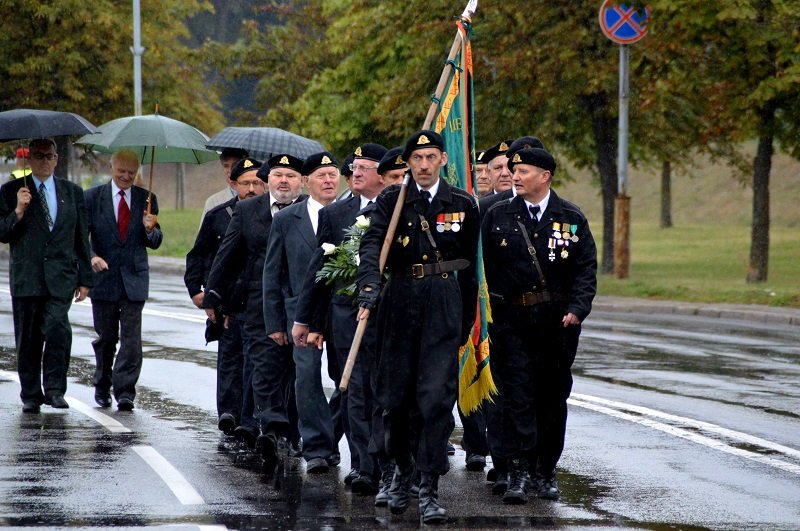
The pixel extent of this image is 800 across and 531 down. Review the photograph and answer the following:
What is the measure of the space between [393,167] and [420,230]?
0.84 metres

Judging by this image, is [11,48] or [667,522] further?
[11,48]

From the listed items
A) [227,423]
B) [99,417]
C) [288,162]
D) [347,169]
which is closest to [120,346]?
[99,417]

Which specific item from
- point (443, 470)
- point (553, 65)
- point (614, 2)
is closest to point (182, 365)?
point (443, 470)

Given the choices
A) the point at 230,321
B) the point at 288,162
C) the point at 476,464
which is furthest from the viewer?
the point at 230,321

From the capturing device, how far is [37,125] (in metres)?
10.7

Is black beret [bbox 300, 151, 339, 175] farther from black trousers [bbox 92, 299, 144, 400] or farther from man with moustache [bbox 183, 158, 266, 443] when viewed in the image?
black trousers [bbox 92, 299, 144, 400]

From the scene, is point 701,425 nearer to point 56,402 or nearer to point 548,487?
point 548,487

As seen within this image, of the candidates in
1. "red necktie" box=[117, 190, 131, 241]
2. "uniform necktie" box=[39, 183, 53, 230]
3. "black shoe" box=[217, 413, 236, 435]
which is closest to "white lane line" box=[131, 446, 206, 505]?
"black shoe" box=[217, 413, 236, 435]

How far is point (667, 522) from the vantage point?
24.2ft

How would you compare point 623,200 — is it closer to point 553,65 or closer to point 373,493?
point 553,65

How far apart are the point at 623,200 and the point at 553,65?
318 centimetres

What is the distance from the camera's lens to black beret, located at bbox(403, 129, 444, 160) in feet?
25.4

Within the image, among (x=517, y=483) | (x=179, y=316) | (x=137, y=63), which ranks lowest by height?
(x=517, y=483)

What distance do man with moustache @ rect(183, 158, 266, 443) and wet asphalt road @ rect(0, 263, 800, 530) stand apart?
9.1 inches
